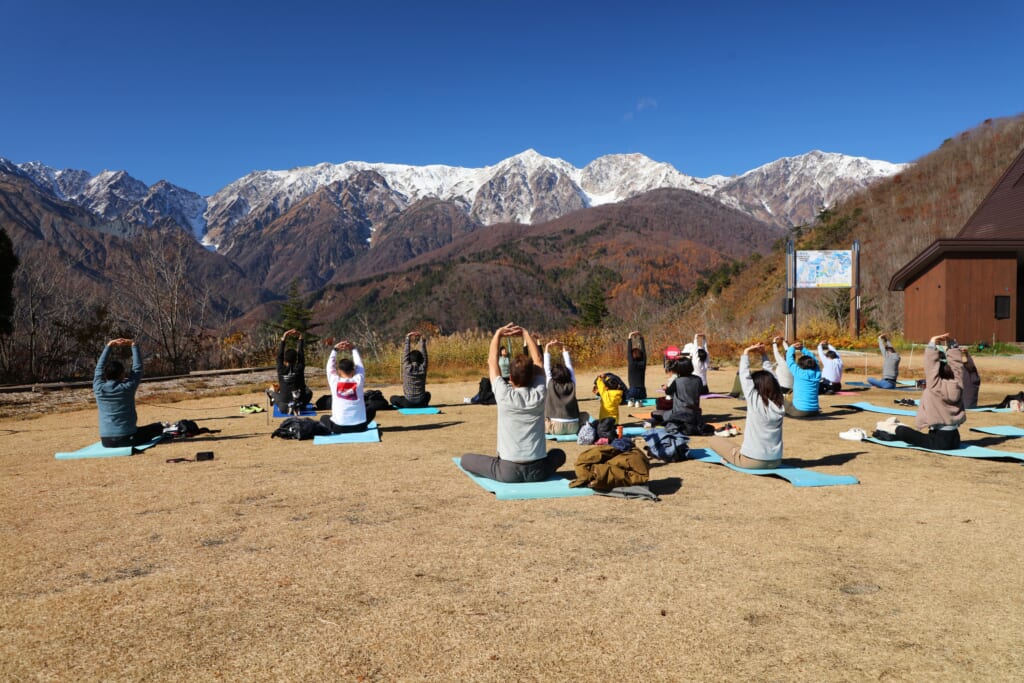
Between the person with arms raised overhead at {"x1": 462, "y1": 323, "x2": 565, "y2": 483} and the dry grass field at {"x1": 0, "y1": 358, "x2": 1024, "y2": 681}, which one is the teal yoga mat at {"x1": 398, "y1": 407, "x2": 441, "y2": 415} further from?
the person with arms raised overhead at {"x1": 462, "y1": 323, "x2": 565, "y2": 483}

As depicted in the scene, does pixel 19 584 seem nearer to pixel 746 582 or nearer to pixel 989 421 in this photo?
pixel 746 582

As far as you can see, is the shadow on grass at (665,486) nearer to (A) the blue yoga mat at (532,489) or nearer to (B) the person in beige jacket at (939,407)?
(A) the blue yoga mat at (532,489)

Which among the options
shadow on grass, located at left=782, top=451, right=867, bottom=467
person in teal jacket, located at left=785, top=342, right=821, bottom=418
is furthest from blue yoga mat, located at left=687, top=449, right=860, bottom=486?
person in teal jacket, located at left=785, top=342, right=821, bottom=418

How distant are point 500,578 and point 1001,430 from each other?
317 inches

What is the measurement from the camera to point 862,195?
49.5 m

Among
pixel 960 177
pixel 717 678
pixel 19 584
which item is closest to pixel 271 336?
pixel 19 584

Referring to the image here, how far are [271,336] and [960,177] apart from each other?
144 ft

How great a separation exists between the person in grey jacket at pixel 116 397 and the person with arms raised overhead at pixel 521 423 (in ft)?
14.8

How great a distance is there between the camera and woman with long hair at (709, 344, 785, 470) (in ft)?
20.2

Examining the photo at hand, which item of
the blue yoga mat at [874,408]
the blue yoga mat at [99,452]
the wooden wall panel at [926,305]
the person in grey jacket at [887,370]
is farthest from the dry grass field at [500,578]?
the wooden wall panel at [926,305]

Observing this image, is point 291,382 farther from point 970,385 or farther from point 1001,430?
point 970,385

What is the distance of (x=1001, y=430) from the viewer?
28.0 ft

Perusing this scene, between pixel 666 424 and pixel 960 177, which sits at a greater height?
pixel 960 177

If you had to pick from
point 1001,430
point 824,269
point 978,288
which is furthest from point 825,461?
point 978,288
